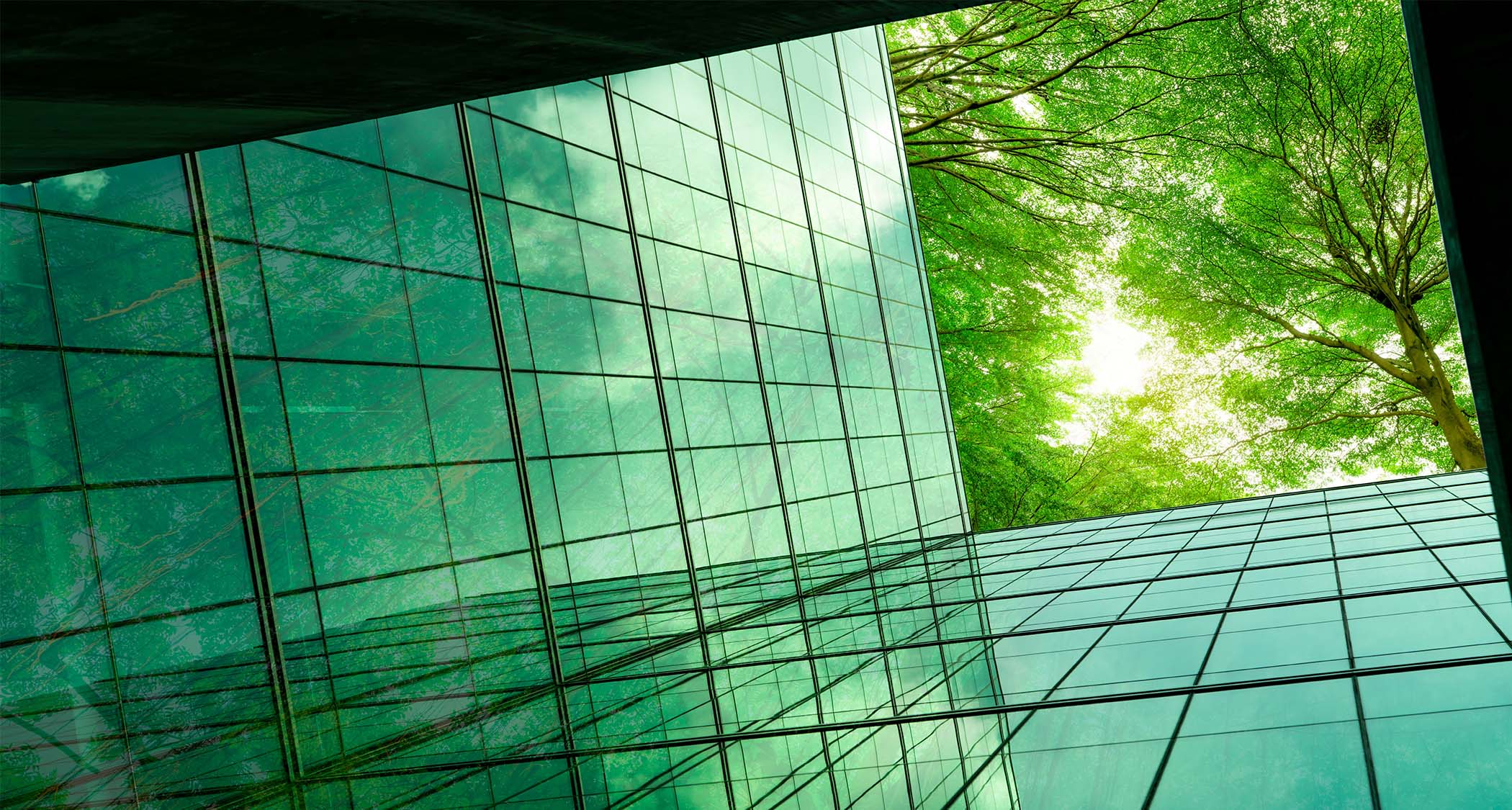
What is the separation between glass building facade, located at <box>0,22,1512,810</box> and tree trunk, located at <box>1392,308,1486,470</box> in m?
10.7

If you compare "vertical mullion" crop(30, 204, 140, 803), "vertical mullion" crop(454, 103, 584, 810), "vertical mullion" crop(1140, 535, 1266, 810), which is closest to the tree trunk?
"vertical mullion" crop(1140, 535, 1266, 810)

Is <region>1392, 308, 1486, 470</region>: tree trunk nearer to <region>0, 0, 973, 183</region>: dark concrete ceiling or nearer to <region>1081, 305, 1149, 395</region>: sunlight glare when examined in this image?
<region>1081, 305, 1149, 395</region>: sunlight glare

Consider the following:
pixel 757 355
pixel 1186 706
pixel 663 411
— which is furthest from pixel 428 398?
pixel 1186 706

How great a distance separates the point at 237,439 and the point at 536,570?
3.13 meters

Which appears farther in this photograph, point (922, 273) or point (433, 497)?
point (922, 273)

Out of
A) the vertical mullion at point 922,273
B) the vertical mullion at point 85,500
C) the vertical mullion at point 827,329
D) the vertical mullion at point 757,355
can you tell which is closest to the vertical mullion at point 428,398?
the vertical mullion at point 85,500

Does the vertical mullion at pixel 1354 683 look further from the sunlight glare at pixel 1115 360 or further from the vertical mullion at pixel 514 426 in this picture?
the sunlight glare at pixel 1115 360

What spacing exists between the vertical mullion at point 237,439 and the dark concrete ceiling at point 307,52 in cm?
320

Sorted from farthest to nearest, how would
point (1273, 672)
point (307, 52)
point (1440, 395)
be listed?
point (1440, 395)
point (1273, 672)
point (307, 52)

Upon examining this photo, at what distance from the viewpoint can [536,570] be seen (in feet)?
36.4

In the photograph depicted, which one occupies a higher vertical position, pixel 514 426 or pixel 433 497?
pixel 514 426

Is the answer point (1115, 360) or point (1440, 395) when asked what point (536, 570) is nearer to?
point (1440, 395)

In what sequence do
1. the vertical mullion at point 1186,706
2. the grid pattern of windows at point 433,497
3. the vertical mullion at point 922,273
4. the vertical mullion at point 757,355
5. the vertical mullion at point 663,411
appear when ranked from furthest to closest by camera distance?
the vertical mullion at point 922,273, the vertical mullion at point 757,355, the vertical mullion at point 663,411, the grid pattern of windows at point 433,497, the vertical mullion at point 1186,706

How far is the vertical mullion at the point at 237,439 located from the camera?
905 cm
